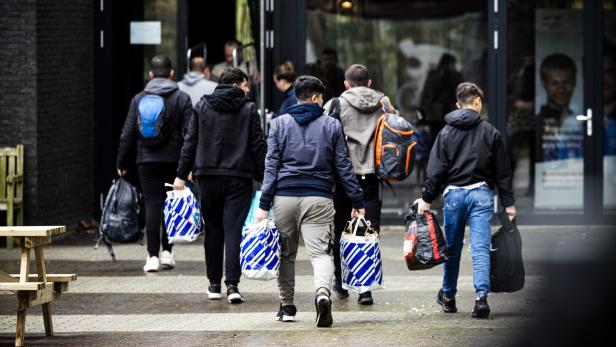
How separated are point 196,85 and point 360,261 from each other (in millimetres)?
4930

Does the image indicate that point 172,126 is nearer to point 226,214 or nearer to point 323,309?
point 226,214

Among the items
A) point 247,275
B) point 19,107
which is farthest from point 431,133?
point 247,275

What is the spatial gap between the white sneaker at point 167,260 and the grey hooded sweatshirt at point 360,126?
299 cm

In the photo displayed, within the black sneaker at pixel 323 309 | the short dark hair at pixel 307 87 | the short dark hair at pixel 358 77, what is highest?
the short dark hair at pixel 358 77

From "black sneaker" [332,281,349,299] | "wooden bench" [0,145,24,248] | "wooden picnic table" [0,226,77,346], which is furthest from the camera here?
"wooden bench" [0,145,24,248]

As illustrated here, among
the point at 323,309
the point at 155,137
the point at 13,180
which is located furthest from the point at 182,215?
the point at 13,180

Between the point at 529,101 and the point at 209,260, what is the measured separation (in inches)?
265

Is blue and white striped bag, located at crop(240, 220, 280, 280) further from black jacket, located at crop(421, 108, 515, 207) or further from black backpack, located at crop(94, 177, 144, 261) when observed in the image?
black backpack, located at crop(94, 177, 144, 261)

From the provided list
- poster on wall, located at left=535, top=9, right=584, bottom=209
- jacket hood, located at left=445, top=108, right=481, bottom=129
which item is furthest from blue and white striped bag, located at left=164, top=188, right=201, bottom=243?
poster on wall, located at left=535, top=9, right=584, bottom=209

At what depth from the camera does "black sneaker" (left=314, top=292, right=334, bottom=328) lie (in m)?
8.59

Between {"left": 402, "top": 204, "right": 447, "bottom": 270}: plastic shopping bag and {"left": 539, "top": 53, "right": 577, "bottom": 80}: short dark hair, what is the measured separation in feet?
22.4

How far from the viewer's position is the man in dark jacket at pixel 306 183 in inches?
346

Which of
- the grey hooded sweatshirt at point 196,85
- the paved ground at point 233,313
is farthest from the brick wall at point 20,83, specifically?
the grey hooded sweatshirt at point 196,85

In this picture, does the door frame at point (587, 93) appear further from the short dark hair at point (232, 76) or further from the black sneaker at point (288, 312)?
the black sneaker at point (288, 312)
